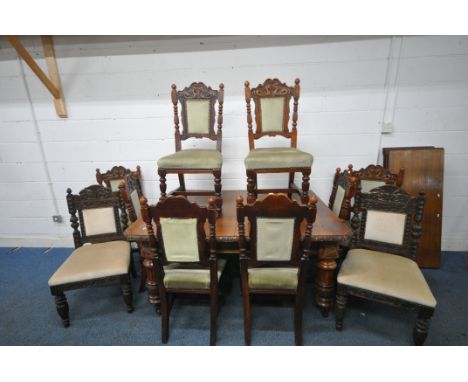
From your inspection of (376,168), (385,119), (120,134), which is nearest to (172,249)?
(120,134)

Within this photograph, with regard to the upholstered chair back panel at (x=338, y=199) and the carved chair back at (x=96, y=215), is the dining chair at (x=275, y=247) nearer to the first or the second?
the upholstered chair back panel at (x=338, y=199)

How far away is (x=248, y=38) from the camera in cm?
212

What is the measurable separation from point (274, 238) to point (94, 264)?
1.31 meters

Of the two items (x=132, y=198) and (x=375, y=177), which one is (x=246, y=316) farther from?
(x=375, y=177)

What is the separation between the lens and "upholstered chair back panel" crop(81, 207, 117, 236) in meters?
1.90

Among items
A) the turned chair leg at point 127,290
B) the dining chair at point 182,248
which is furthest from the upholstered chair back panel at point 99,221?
the dining chair at point 182,248

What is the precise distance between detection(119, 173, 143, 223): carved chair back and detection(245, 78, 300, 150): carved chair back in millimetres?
1124

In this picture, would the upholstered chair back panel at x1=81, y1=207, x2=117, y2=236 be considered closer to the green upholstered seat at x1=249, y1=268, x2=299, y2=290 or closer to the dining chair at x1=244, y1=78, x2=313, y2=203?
the dining chair at x1=244, y1=78, x2=313, y2=203

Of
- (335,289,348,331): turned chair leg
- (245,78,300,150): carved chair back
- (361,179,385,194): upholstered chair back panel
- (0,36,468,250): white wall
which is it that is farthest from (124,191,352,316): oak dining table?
(0,36,468,250): white wall

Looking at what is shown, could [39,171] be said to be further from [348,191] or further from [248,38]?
[348,191]

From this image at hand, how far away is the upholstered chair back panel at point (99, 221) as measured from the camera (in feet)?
6.23

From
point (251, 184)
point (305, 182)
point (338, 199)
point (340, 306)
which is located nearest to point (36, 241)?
point (251, 184)

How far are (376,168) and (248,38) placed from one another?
1.67 metres

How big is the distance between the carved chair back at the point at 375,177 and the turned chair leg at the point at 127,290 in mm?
2025
